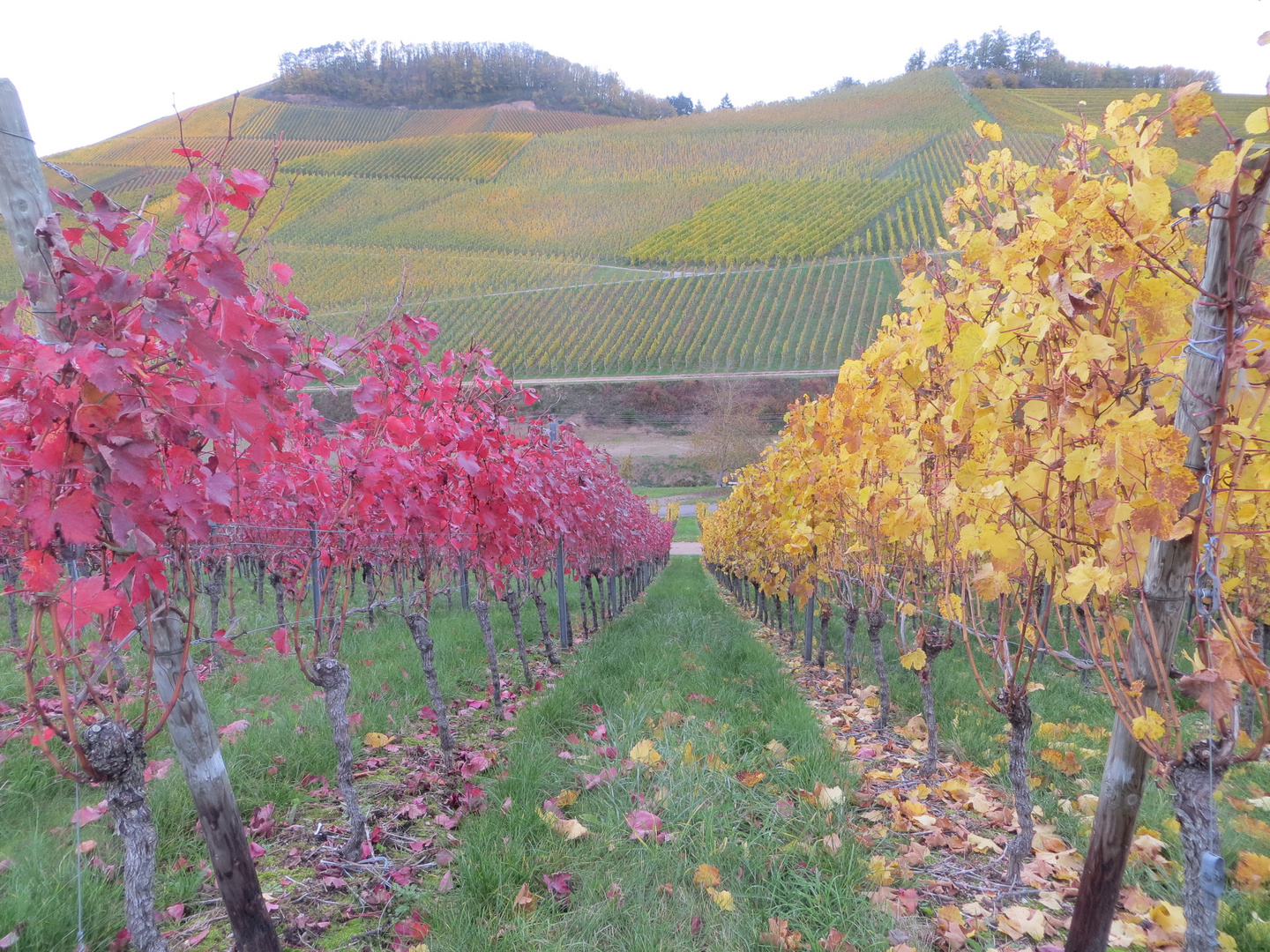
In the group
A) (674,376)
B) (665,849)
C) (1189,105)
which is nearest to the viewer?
(1189,105)

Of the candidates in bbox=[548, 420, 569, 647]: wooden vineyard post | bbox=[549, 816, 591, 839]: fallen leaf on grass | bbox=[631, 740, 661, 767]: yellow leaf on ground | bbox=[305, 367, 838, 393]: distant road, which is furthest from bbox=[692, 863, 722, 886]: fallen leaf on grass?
bbox=[305, 367, 838, 393]: distant road

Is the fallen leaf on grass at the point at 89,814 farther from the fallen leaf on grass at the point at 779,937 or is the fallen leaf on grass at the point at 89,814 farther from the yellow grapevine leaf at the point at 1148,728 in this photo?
the yellow grapevine leaf at the point at 1148,728

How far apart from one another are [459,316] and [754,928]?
41.8 metres

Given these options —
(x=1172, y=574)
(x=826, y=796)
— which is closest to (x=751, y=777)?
(x=826, y=796)

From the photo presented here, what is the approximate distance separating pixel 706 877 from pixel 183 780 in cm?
254

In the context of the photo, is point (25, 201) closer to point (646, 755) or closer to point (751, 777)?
point (646, 755)

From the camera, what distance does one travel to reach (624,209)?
5909 centimetres

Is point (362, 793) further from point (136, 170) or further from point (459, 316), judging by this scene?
point (136, 170)

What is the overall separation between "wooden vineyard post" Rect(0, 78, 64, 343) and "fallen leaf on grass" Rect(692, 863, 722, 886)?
2.52 meters

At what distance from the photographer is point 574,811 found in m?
2.89

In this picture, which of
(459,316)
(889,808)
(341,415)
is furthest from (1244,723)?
(459,316)

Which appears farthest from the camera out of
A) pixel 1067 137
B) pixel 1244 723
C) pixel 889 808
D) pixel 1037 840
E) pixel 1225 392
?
pixel 1244 723

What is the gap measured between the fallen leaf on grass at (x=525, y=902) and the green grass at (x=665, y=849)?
0.10ft

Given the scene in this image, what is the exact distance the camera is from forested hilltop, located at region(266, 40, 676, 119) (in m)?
95.9
